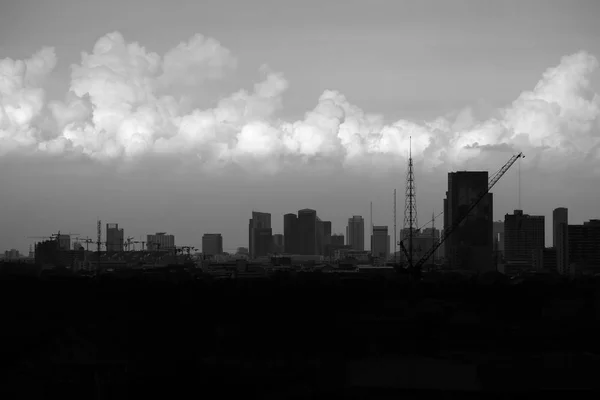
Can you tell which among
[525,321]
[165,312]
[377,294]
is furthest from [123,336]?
[377,294]

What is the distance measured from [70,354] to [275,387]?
12693 millimetres

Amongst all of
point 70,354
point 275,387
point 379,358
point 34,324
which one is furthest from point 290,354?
point 34,324

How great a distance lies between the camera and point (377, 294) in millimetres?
74062

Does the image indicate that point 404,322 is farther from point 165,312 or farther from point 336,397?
point 336,397

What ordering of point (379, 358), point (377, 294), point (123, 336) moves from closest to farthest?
point (379, 358)
point (123, 336)
point (377, 294)

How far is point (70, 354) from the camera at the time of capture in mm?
39188

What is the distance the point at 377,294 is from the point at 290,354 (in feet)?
119

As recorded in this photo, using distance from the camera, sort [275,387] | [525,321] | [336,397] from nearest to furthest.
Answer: [336,397], [275,387], [525,321]

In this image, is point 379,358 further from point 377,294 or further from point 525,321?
point 377,294

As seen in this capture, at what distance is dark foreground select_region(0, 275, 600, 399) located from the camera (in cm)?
3120

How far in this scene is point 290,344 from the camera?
41500mm

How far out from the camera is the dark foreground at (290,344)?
31.2 metres

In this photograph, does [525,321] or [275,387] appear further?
[525,321]

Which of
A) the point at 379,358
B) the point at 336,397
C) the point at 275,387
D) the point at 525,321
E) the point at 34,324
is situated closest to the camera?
the point at 336,397
